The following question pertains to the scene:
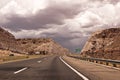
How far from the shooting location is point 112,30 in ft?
483

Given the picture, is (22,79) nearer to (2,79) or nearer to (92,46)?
(2,79)

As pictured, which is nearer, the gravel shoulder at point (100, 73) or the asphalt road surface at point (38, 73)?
the asphalt road surface at point (38, 73)

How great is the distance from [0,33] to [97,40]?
61.6 metres

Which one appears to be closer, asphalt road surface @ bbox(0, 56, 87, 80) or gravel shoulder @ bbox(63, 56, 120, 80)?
asphalt road surface @ bbox(0, 56, 87, 80)

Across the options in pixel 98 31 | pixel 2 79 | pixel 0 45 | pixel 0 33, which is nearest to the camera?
pixel 2 79

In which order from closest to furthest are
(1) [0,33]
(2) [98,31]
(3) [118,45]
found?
1. (3) [118,45]
2. (1) [0,33]
3. (2) [98,31]

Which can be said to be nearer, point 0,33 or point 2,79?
point 2,79

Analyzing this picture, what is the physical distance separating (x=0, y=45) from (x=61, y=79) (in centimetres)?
10429

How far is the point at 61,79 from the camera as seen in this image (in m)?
9.99

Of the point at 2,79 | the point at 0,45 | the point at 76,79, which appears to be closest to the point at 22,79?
the point at 2,79

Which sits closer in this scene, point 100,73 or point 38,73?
point 38,73

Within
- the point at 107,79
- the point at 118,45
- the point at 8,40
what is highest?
the point at 8,40

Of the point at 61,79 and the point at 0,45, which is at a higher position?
the point at 0,45

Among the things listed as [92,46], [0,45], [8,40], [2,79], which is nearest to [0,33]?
[8,40]
